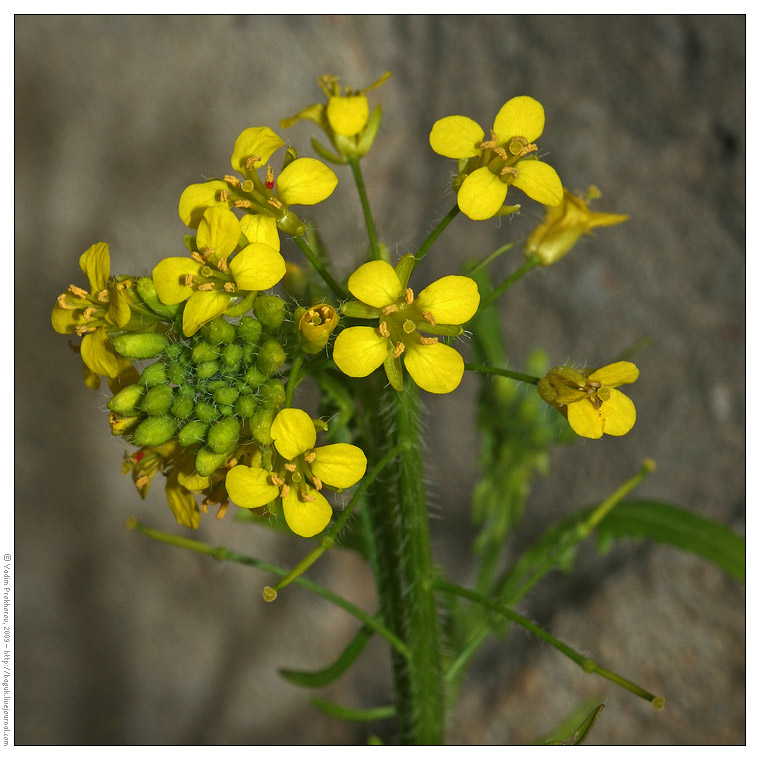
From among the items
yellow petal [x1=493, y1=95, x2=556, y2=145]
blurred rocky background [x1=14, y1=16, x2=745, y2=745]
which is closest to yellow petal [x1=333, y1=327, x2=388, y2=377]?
yellow petal [x1=493, y1=95, x2=556, y2=145]

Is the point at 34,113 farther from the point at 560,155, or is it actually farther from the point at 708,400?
the point at 708,400

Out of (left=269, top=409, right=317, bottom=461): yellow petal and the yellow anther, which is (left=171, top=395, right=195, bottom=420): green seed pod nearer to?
(left=269, top=409, right=317, bottom=461): yellow petal

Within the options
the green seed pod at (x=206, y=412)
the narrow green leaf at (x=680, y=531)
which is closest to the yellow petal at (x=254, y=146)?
the green seed pod at (x=206, y=412)

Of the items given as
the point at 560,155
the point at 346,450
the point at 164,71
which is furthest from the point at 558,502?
the point at 164,71

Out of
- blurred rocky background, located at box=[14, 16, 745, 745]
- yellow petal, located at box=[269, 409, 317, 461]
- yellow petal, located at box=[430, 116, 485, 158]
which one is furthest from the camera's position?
blurred rocky background, located at box=[14, 16, 745, 745]

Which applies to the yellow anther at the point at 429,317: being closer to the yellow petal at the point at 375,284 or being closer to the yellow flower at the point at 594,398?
the yellow petal at the point at 375,284
